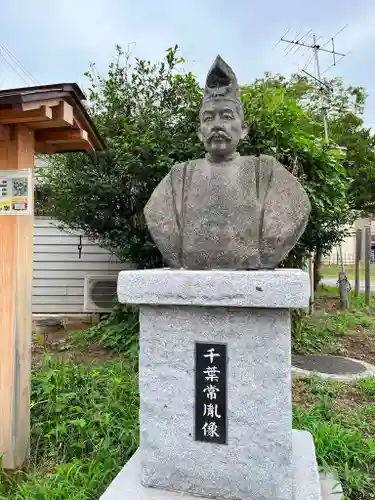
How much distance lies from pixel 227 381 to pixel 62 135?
219 centimetres

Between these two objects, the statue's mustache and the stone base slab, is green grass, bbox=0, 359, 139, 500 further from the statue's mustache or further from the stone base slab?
the statue's mustache

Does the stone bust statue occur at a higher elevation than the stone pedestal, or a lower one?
higher

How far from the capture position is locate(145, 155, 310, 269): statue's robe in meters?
2.17

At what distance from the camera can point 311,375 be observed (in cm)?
460

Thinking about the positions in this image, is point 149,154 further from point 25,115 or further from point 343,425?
point 343,425

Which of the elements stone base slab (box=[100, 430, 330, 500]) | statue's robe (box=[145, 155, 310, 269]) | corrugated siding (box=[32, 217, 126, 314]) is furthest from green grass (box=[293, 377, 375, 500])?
corrugated siding (box=[32, 217, 126, 314])

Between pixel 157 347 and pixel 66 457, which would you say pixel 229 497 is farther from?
pixel 66 457

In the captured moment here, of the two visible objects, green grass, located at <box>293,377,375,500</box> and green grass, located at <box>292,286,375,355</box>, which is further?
green grass, located at <box>292,286,375,355</box>

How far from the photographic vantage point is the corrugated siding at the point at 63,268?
7.78m

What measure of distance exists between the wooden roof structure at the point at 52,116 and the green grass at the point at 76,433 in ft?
6.58

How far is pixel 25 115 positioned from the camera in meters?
2.68

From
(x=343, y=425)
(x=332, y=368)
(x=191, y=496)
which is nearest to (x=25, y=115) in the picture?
(x=191, y=496)

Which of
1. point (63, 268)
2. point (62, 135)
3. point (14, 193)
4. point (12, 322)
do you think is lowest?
point (12, 322)

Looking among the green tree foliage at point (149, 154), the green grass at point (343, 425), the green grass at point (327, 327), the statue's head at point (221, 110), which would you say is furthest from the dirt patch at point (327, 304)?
the statue's head at point (221, 110)
